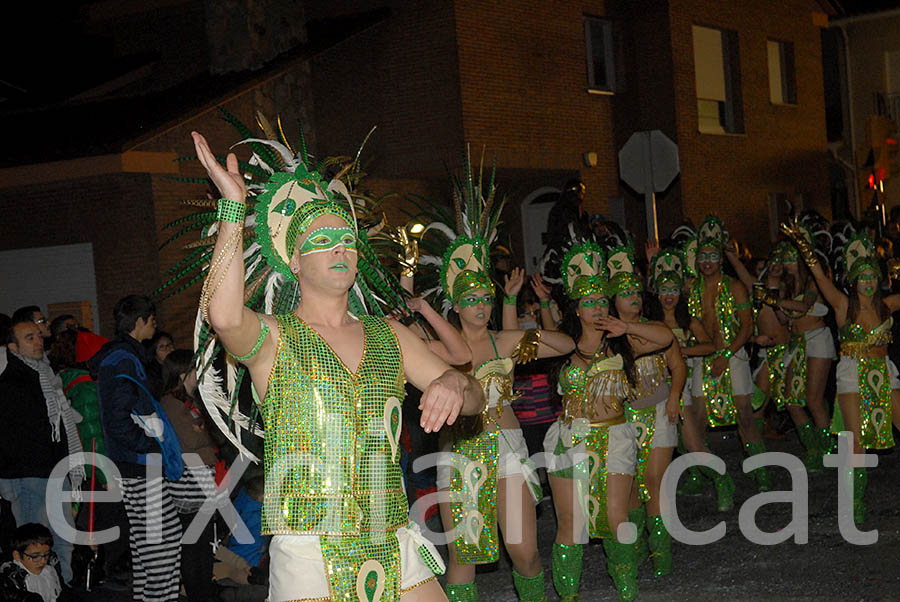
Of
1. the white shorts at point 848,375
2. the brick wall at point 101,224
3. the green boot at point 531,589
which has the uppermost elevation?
the brick wall at point 101,224

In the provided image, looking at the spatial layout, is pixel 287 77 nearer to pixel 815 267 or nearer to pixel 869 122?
pixel 815 267

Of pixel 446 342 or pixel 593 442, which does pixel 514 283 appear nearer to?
pixel 593 442

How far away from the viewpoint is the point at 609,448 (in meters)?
6.94

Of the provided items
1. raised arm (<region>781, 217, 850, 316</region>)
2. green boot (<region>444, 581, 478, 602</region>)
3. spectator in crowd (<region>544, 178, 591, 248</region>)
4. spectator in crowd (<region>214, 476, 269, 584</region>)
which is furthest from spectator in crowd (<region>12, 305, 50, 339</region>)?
raised arm (<region>781, 217, 850, 316</region>)

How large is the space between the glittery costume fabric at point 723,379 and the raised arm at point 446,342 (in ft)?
16.4

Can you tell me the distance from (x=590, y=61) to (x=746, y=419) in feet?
38.7

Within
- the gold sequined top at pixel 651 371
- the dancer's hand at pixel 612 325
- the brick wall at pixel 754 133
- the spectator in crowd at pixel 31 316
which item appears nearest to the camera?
the dancer's hand at pixel 612 325

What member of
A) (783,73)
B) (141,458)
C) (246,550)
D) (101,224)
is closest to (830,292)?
(246,550)

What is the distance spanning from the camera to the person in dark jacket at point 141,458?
22.2 feet

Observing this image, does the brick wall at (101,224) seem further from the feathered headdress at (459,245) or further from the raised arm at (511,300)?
the raised arm at (511,300)

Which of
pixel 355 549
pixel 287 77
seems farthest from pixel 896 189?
pixel 355 549

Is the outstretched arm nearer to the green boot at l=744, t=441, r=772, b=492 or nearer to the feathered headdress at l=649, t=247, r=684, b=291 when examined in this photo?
the feathered headdress at l=649, t=247, r=684, b=291

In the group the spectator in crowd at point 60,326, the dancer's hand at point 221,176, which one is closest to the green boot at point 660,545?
the dancer's hand at point 221,176

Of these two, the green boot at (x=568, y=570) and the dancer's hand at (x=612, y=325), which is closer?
the green boot at (x=568, y=570)
